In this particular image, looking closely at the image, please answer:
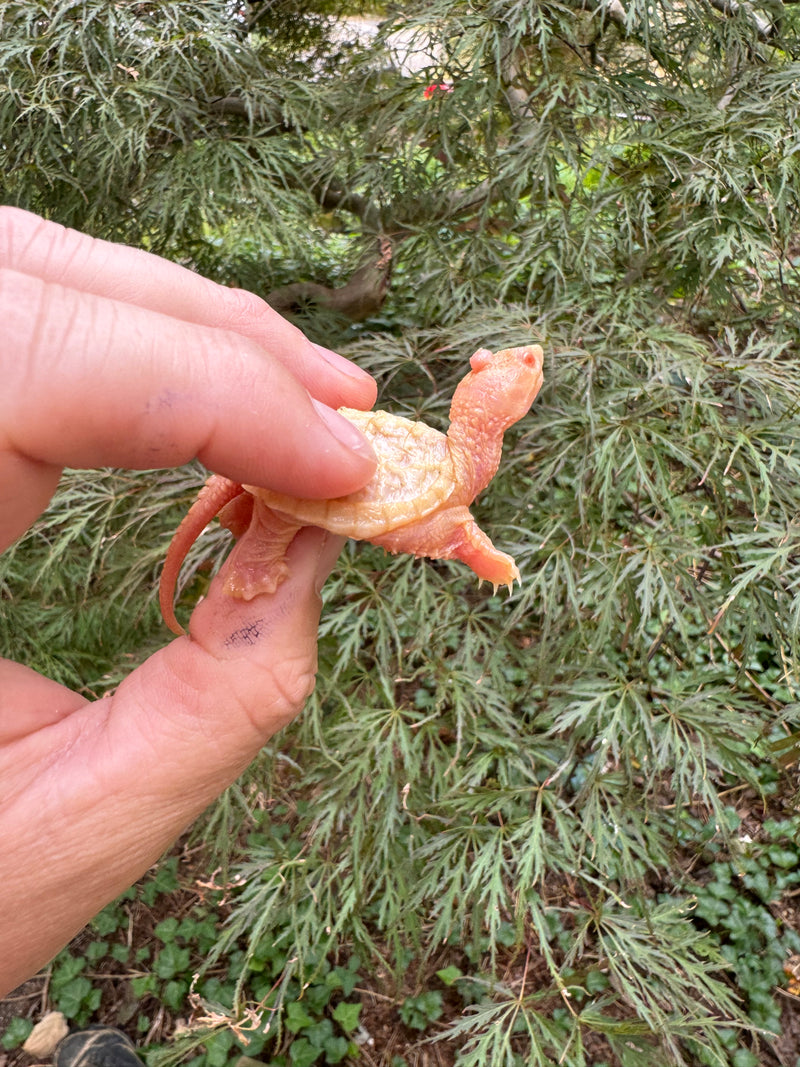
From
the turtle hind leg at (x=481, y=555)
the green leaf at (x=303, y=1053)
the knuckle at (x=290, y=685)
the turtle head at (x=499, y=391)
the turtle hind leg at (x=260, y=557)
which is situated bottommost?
the green leaf at (x=303, y=1053)

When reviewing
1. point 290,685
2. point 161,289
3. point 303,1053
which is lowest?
point 303,1053

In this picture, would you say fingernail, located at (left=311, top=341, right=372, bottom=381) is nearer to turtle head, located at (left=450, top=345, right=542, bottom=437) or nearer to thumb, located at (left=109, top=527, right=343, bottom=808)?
turtle head, located at (left=450, top=345, right=542, bottom=437)

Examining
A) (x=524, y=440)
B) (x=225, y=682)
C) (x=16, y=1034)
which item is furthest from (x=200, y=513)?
(x=16, y=1034)

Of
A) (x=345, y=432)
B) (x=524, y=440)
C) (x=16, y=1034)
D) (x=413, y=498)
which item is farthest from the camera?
(x=16, y=1034)

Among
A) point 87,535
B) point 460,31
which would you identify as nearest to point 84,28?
point 460,31

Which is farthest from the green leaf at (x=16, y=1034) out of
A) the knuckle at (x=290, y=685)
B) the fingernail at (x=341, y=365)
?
the fingernail at (x=341, y=365)

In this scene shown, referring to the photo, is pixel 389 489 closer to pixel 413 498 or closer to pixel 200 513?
pixel 413 498

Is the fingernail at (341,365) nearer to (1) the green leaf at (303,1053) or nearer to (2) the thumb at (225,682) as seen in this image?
(2) the thumb at (225,682)
